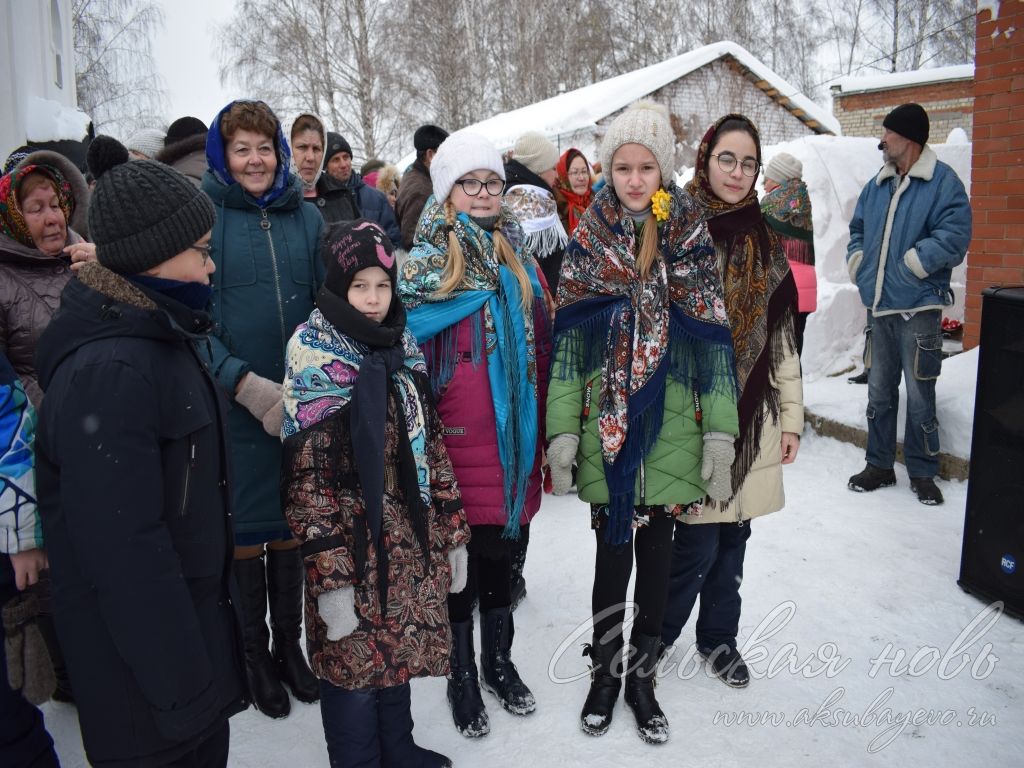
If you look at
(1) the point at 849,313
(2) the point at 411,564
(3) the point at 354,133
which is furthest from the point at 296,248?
(3) the point at 354,133

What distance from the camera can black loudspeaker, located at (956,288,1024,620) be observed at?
3119mm

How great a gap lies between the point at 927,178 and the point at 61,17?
8.70m

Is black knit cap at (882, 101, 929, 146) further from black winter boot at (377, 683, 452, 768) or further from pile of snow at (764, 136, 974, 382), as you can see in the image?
black winter boot at (377, 683, 452, 768)

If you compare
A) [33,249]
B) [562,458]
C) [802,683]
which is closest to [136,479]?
[562,458]

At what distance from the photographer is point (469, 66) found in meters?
23.4

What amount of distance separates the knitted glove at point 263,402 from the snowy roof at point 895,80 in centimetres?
1977

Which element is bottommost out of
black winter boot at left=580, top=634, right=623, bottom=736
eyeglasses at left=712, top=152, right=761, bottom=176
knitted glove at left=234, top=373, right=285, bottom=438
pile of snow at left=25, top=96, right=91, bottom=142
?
black winter boot at left=580, top=634, right=623, bottom=736

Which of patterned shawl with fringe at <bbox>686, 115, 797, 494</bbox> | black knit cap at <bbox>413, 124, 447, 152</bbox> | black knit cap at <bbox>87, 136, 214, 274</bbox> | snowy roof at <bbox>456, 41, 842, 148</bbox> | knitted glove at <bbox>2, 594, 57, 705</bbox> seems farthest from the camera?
snowy roof at <bbox>456, 41, 842, 148</bbox>

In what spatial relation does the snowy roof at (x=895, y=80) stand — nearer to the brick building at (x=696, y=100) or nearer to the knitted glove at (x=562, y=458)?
the brick building at (x=696, y=100)

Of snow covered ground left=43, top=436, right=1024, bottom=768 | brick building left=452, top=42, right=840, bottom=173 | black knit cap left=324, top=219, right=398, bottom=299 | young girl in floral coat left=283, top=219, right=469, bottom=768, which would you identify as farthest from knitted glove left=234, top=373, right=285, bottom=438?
brick building left=452, top=42, right=840, bottom=173

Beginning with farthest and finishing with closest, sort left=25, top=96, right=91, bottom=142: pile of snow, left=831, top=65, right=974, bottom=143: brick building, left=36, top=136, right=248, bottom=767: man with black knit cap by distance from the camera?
left=831, top=65, right=974, bottom=143: brick building < left=25, top=96, right=91, bottom=142: pile of snow < left=36, top=136, right=248, bottom=767: man with black knit cap

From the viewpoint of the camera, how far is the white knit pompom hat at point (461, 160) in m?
2.55

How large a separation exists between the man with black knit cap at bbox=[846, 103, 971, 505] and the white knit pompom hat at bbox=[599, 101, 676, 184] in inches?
103

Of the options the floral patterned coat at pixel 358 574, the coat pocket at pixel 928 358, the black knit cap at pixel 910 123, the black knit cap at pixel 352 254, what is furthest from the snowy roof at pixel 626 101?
the floral patterned coat at pixel 358 574
